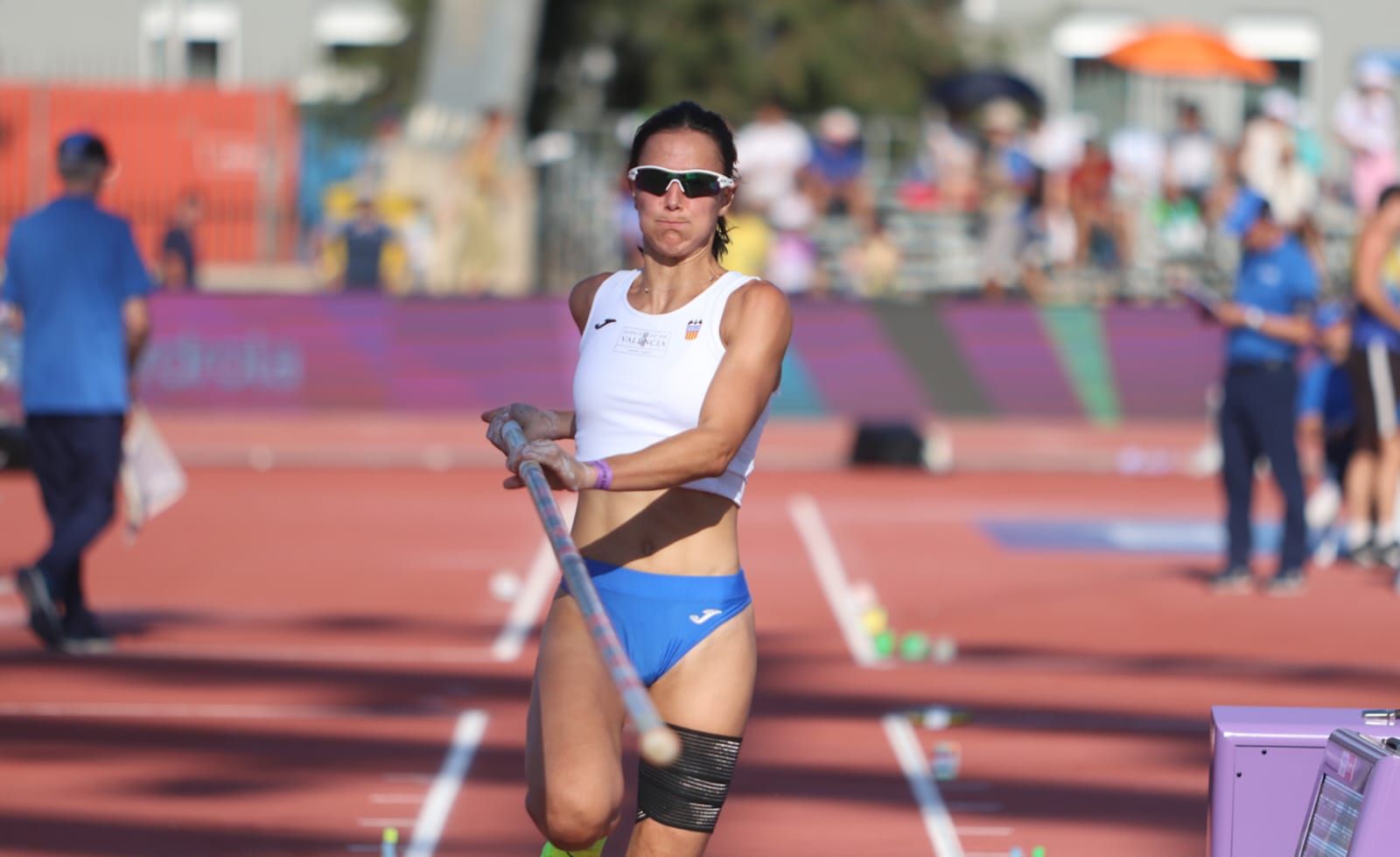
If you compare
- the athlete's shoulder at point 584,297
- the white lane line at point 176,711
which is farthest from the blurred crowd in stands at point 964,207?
the athlete's shoulder at point 584,297

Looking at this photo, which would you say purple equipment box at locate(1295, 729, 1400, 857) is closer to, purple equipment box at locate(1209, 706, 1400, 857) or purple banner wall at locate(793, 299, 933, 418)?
purple equipment box at locate(1209, 706, 1400, 857)

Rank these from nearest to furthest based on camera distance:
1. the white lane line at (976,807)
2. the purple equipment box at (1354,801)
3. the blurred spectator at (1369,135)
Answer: the purple equipment box at (1354,801), the white lane line at (976,807), the blurred spectator at (1369,135)

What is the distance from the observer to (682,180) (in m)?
5.17

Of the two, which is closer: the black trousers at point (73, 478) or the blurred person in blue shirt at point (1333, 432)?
the black trousers at point (73, 478)

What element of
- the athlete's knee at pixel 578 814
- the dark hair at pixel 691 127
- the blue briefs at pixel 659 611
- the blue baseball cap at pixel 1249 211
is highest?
the dark hair at pixel 691 127

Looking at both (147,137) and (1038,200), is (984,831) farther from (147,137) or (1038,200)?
(147,137)

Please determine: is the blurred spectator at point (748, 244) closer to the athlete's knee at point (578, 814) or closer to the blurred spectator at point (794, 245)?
the blurred spectator at point (794, 245)

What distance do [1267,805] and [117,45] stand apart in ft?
123

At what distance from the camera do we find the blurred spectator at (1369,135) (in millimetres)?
23250

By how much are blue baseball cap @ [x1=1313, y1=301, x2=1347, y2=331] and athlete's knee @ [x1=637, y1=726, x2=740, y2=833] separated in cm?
979

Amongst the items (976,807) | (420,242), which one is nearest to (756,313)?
(976,807)

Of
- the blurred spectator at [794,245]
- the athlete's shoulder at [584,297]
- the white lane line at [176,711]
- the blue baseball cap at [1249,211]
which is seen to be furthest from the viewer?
the blurred spectator at [794,245]

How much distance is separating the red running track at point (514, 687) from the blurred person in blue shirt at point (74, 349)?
61 cm

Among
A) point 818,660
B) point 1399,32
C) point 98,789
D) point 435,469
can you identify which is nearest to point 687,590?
point 98,789
